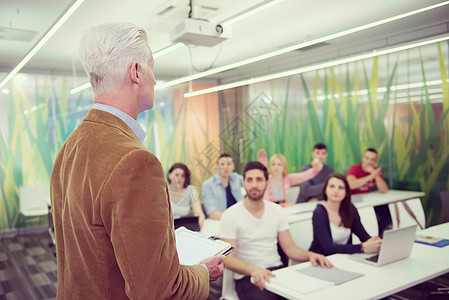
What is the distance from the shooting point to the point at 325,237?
2943 mm

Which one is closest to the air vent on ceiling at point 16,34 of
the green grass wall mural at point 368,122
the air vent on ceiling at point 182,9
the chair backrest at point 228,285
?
the air vent on ceiling at point 182,9

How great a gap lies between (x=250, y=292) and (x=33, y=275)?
3208 millimetres

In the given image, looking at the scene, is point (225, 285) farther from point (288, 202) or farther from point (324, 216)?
point (288, 202)

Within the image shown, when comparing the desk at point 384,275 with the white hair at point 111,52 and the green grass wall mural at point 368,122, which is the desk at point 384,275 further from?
the green grass wall mural at point 368,122

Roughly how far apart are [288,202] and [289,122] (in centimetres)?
171

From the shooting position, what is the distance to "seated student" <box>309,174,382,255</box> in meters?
2.88

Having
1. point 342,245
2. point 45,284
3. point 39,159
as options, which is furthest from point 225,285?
point 39,159

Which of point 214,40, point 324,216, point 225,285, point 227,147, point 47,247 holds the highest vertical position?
point 214,40

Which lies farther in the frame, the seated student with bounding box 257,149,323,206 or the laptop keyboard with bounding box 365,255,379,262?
the seated student with bounding box 257,149,323,206

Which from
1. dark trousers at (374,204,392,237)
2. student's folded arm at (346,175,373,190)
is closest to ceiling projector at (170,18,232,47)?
dark trousers at (374,204,392,237)

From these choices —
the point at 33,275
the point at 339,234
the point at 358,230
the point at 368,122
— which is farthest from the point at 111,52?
the point at 368,122

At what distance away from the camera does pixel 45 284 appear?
436 cm

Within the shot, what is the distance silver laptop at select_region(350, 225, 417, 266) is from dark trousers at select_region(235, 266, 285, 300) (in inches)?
24.4

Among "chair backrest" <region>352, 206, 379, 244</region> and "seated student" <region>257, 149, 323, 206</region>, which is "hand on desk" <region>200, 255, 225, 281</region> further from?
"seated student" <region>257, 149, 323, 206</region>
